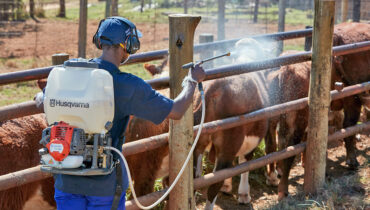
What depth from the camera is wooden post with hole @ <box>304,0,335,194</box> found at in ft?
15.0

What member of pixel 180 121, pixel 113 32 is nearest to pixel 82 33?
pixel 180 121

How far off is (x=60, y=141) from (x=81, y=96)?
0.80 feet

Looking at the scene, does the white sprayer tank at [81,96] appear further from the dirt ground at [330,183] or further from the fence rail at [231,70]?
the dirt ground at [330,183]

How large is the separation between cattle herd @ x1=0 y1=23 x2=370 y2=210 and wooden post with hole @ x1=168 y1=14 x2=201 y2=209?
2.30 feet

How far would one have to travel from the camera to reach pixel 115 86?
8.64 feet

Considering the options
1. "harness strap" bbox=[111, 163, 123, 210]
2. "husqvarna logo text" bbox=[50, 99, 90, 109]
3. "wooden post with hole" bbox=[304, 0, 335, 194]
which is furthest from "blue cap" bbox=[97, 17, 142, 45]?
"wooden post with hole" bbox=[304, 0, 335, 194]

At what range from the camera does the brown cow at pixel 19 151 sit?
12.3 feet

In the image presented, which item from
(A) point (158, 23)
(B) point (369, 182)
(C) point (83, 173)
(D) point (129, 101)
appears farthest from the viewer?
(A) point (158, 23)

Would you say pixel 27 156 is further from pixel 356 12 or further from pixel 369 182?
pixel 356 12

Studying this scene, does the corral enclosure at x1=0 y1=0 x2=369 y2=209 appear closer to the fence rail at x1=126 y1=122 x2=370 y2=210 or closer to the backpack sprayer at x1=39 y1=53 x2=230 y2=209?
the fence rail at x1=126 y1=122 x2=370 y2=210

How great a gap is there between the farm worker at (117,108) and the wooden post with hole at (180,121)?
734 millimetres

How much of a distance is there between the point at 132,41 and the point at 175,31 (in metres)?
0.80

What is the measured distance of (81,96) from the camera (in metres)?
→ 2.40

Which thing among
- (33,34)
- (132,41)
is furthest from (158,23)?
(132,41)
